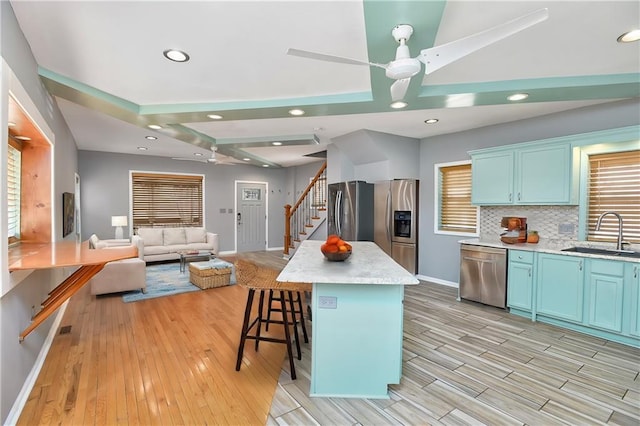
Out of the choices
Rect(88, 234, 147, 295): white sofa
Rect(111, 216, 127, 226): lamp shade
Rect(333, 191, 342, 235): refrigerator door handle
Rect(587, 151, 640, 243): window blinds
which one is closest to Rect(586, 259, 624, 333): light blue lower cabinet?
Rect(587, 151, 640, 243): window blinds

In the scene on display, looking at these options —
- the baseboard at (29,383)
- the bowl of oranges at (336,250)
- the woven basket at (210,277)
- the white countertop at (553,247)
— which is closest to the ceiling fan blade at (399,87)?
the bowl of oranges at (336,250)

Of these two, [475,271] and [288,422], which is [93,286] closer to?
[288,422]

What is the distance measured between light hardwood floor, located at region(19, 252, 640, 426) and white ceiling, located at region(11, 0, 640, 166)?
2477 millimetres

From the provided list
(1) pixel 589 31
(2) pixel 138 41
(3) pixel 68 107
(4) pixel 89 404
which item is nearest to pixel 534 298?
(1) pixel 589 31

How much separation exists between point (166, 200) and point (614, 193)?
845 cm

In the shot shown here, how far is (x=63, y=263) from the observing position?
5.88ft

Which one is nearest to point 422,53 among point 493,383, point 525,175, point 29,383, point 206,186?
point 493,383

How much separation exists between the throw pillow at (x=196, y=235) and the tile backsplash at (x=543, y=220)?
19.9ft

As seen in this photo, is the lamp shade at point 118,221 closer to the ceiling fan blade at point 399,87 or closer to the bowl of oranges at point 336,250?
the bowl of oranges at point 336,250

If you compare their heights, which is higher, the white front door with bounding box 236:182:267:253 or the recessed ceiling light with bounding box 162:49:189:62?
the recessed ceiling light with bounding box 162:49:189:62

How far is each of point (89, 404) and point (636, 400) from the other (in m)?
3.82

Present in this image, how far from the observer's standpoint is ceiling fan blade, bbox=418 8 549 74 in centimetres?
142

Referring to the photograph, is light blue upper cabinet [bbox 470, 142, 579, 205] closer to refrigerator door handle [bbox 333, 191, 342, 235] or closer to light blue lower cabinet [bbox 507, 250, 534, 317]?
light blue lower cabinet [bbox 507, 250, 534, 317]

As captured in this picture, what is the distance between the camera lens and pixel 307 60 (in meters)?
2.45
